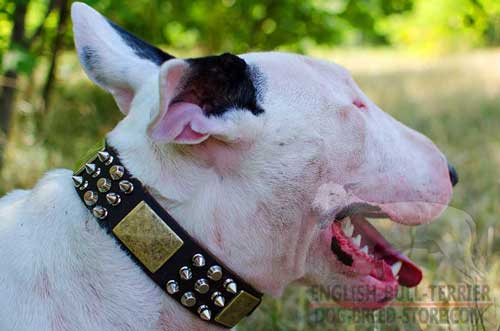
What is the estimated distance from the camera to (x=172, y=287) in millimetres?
1351

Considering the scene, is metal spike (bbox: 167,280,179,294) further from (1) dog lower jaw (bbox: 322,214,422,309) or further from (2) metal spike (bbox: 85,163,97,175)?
(1) dog lower jaw (bbox: 322,214,422,309)

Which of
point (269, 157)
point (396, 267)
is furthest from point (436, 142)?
point (269, 157)

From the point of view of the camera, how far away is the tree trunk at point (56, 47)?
395 cm

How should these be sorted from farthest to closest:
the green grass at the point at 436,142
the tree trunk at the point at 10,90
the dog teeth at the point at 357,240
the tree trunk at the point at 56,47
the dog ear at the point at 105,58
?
1. the tree trunk at the point at 56,47
2. the tree trunk at the point at 10,90
3. the green grass at the point at 436,142
4. the dog teeth at the point at 357,240
5. the dog ear at the point at 105,58

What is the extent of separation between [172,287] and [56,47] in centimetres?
338

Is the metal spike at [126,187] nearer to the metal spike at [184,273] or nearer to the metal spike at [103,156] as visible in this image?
the metal spike at [103,156]

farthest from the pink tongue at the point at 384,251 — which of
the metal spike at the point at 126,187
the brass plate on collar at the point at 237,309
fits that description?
the metal spike at the point at 126,187

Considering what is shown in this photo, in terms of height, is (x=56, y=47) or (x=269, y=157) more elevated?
(x=269, y=157)

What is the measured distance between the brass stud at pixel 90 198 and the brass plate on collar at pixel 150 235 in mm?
84

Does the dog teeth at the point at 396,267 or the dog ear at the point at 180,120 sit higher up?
the dog ear at the point at 180,120

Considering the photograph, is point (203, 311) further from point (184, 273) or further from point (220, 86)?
point (220, 86)

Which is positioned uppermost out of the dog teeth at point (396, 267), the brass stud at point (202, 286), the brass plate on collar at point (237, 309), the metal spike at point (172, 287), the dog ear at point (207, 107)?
the dog ear at point (207, 107)

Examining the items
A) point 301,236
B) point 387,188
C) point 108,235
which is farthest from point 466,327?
point 108,235

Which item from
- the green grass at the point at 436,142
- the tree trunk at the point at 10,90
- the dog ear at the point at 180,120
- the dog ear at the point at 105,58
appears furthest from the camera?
the tree trunk at the point at 10,90
